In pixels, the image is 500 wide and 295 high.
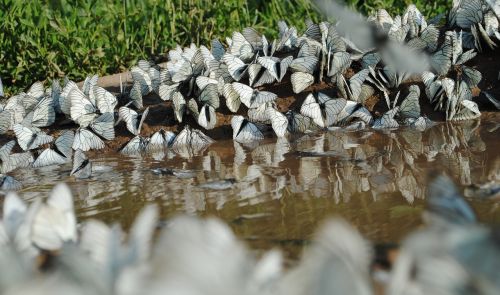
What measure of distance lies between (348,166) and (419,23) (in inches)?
53.3

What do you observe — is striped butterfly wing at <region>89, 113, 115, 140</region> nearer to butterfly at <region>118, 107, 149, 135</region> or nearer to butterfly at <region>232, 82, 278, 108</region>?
butterfly at <region>118, 107, 149, 135</region>

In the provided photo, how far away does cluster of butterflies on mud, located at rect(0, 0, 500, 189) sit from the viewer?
3582 millimetres

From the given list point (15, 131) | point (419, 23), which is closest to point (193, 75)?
point (15, 131)

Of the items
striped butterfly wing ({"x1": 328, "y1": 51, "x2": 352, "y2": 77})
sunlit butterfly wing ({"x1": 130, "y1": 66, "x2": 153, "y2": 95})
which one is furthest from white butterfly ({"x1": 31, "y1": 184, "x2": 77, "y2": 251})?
sunlit butterfly wing ({"x1": 130, "y1": 66, "x2": 153, "y2": 95})

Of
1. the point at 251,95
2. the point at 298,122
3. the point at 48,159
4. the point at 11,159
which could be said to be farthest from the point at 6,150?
the point at 298,122

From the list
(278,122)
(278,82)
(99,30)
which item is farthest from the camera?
(99,30)

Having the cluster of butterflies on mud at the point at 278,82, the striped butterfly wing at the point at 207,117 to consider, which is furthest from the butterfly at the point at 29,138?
the striped butterfly wing at the point at 207,117

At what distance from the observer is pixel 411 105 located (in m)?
3.60

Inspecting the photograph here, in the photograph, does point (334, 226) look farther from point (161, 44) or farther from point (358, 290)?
point (161, 44)

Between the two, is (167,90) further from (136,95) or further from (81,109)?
(81,109)

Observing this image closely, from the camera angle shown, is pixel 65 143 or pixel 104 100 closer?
pixel 65 143

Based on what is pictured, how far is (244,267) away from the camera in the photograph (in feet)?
3.61

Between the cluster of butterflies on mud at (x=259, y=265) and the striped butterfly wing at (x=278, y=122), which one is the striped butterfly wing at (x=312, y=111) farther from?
the cluster of butterflies on mud at (x=259, y=265)

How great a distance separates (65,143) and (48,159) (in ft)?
0.45
